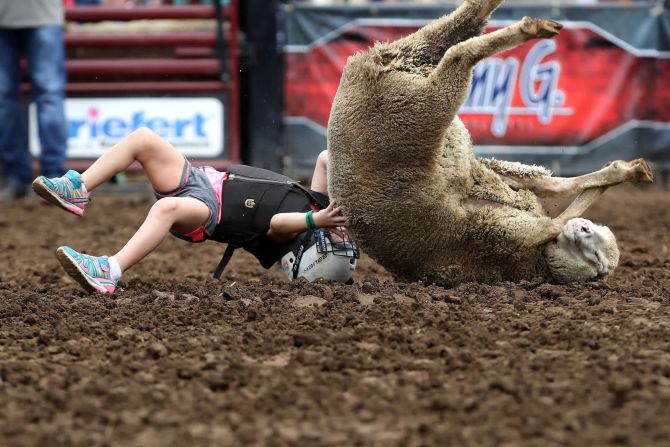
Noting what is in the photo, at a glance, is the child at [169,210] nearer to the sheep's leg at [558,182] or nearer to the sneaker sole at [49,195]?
the sneaker sole at [49,195]

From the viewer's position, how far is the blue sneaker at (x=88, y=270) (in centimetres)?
428

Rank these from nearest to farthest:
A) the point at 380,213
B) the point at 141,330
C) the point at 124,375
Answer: the point at 124,375 → the point at 141,330 → the point at 380,213

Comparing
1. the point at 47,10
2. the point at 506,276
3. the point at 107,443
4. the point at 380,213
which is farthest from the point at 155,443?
the point at 47,10

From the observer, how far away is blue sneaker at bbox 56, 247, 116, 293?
428 cm

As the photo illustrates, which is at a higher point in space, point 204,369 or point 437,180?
point 437,180

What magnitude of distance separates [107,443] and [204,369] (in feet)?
2.26

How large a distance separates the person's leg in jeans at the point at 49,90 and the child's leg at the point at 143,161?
4.00 m

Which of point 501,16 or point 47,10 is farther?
point 501,16

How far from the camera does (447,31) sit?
436 cm

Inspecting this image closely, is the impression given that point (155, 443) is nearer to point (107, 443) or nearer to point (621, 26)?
point (107, 443)

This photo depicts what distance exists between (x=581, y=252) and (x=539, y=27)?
3.40 feet

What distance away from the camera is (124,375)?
334 centimetres

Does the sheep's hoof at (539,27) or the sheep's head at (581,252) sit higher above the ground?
the sheep's hoof at (539,27)

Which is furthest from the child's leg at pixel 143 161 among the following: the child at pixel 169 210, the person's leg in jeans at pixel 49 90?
the person's leg in jeans at pixel 49 90
